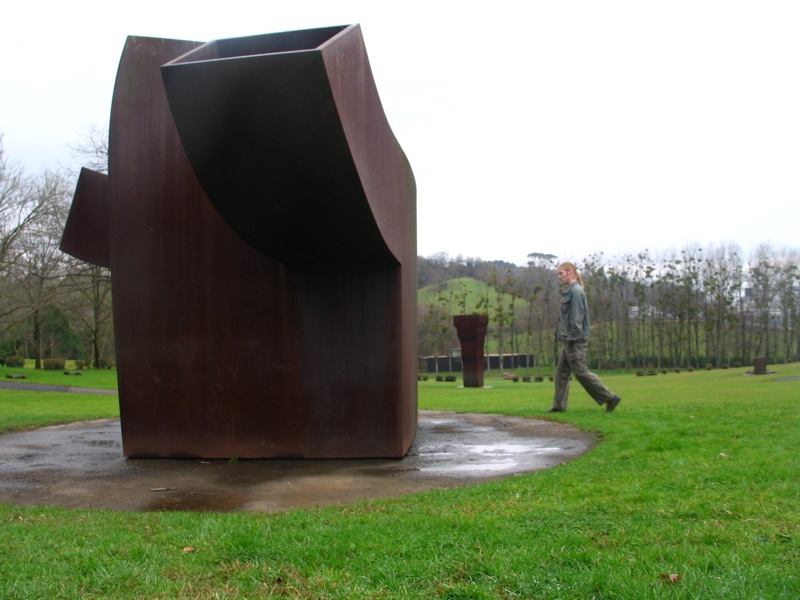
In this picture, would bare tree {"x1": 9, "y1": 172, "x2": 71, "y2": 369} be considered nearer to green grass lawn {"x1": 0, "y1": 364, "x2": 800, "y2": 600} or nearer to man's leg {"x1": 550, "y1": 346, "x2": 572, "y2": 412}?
man's leg {"x1": 550, "y1": 346, "x2": 572, "y2": 412}

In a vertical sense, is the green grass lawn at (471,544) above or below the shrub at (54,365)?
above

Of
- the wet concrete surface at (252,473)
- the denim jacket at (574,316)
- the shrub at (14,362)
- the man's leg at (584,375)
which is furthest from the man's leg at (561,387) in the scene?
the shrub at (14,362)

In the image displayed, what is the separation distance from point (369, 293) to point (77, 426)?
6213 millimetres

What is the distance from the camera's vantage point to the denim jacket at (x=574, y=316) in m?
10.2

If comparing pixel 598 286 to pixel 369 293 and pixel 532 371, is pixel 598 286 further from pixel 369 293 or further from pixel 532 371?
pixel 369 293

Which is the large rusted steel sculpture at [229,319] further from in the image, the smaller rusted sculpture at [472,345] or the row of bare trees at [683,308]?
the row of bare trees at [683,308]

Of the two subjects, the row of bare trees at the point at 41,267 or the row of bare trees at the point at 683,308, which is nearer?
the row of bare trees at the point at 41,267

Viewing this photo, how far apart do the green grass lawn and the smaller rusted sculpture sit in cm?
2580

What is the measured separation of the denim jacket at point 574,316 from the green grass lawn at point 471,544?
450cm

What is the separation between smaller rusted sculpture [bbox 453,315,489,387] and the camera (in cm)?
3153

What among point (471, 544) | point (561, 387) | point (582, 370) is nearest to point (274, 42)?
point (471, 544)

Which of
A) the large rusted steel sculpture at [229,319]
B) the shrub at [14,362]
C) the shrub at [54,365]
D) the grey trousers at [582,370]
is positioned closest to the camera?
the large rusted steel sculpture at [229,319]

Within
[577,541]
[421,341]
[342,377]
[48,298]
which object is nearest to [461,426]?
[342,377]

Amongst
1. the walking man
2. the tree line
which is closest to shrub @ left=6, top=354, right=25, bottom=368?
the tree line
